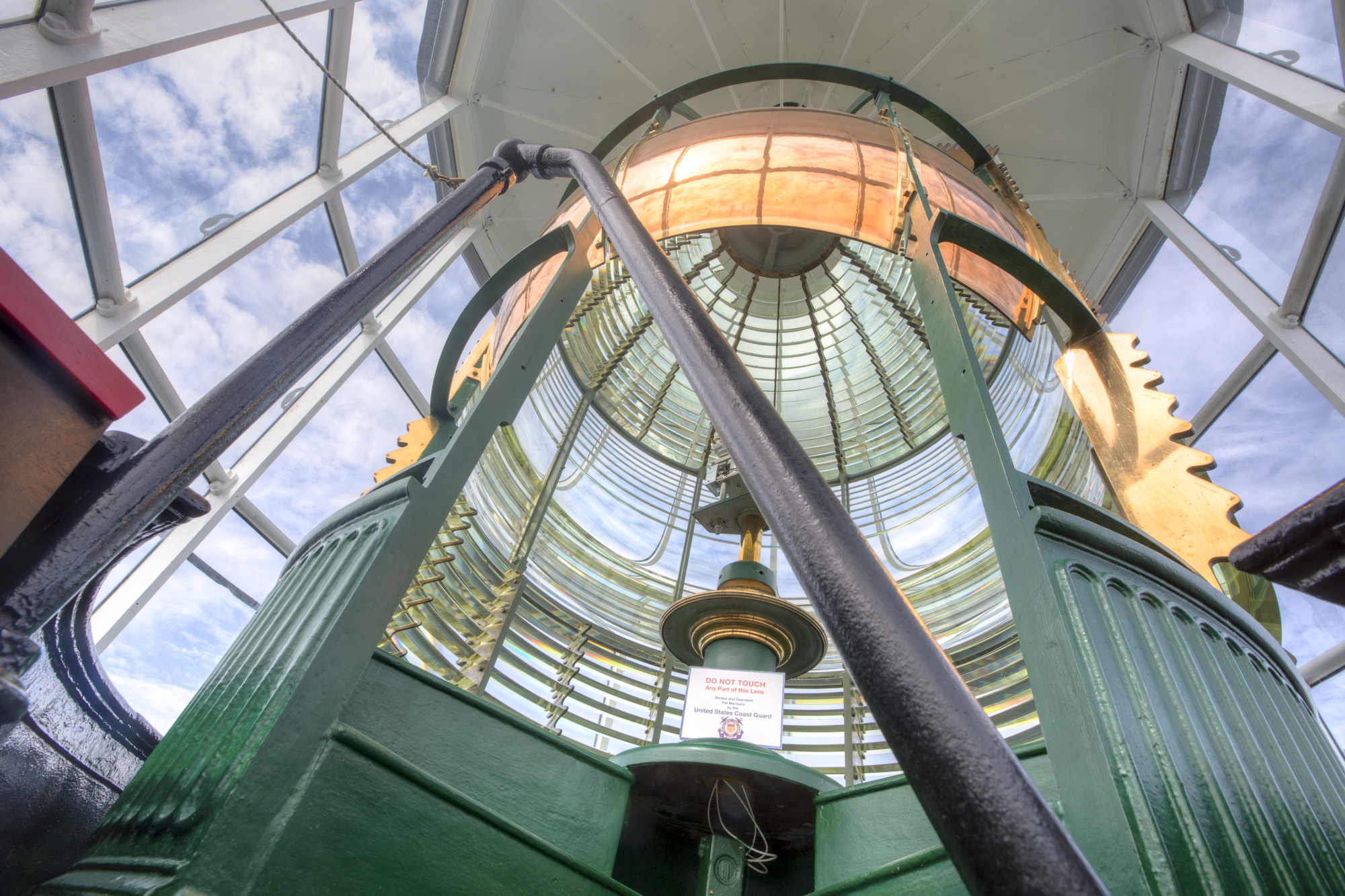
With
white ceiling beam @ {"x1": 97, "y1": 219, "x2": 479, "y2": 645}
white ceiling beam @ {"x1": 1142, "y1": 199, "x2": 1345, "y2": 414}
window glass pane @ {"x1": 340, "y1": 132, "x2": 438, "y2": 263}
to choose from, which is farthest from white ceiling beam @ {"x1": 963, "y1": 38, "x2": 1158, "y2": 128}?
window glass pane @ {"x1": 340, "y1": 132, "x2": 438, "y2": 263}

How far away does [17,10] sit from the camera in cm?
256

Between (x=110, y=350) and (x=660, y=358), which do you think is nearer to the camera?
(x=110, y=350)

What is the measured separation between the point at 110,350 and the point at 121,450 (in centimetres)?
402

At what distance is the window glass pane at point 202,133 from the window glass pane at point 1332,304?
5.93 meters

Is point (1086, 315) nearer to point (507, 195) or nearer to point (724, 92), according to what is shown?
point (724, 92)

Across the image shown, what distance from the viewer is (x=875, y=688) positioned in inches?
14.5

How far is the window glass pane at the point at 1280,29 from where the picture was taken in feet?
11.6

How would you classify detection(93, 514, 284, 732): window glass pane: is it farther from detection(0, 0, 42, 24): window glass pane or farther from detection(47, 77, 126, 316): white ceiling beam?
detection(0, 0, 42, 24): window glass pane

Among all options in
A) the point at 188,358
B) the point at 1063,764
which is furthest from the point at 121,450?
the point at 188,358

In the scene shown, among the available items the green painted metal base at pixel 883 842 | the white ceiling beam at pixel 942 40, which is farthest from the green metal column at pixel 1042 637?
the white ceiling beam at pixel 942 40

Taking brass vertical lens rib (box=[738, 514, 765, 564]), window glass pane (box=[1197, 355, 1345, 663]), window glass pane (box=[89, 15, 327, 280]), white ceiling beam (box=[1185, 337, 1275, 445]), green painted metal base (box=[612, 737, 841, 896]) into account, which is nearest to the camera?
green painted metal base (box=[612, 737, 841, 896])

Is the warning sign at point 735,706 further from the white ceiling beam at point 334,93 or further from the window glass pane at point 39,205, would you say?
the white ceiling beam at point 334,93

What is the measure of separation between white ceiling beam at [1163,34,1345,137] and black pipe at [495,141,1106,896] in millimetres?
4314

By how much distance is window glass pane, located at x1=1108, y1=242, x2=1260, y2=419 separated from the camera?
4922 millimetres
